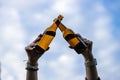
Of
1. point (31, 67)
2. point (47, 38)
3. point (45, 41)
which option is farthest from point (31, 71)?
point (47, 38)

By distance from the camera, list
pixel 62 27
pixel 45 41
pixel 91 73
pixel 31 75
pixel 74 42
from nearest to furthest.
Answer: pixel 31 75 < pixel 45 41 < pixel 74 42 < pixel 91 73 < pixel 62 27

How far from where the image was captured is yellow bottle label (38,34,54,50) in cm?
914

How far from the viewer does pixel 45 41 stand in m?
9.25

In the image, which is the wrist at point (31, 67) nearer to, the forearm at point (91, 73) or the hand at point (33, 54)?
the hand at point (33, 54)

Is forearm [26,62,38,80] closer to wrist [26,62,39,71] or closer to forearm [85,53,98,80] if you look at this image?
wrist [26,62,39,71]

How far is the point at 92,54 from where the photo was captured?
9.84 metres

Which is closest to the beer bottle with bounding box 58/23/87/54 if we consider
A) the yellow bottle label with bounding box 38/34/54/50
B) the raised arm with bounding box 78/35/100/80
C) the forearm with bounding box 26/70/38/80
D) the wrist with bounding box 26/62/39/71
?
the raised arm with bounding box 78/35/100/80

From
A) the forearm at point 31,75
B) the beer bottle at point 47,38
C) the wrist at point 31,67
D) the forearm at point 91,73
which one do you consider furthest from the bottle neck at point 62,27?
the forearm at point 31,75

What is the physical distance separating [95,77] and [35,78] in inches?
70.2

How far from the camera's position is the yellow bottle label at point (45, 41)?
9141 mm

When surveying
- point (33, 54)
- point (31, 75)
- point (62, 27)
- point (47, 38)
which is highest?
point (62, 27)

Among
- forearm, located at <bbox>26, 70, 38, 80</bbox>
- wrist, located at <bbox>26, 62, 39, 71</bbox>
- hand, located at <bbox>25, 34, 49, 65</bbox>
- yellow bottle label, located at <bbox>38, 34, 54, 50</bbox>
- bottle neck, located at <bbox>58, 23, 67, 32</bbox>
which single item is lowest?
forearm, located at <bbox>26, 70, 38, 80</bbox>

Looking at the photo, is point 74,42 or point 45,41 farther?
point 74,42

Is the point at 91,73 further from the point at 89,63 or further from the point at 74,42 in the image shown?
the point at 74,42
